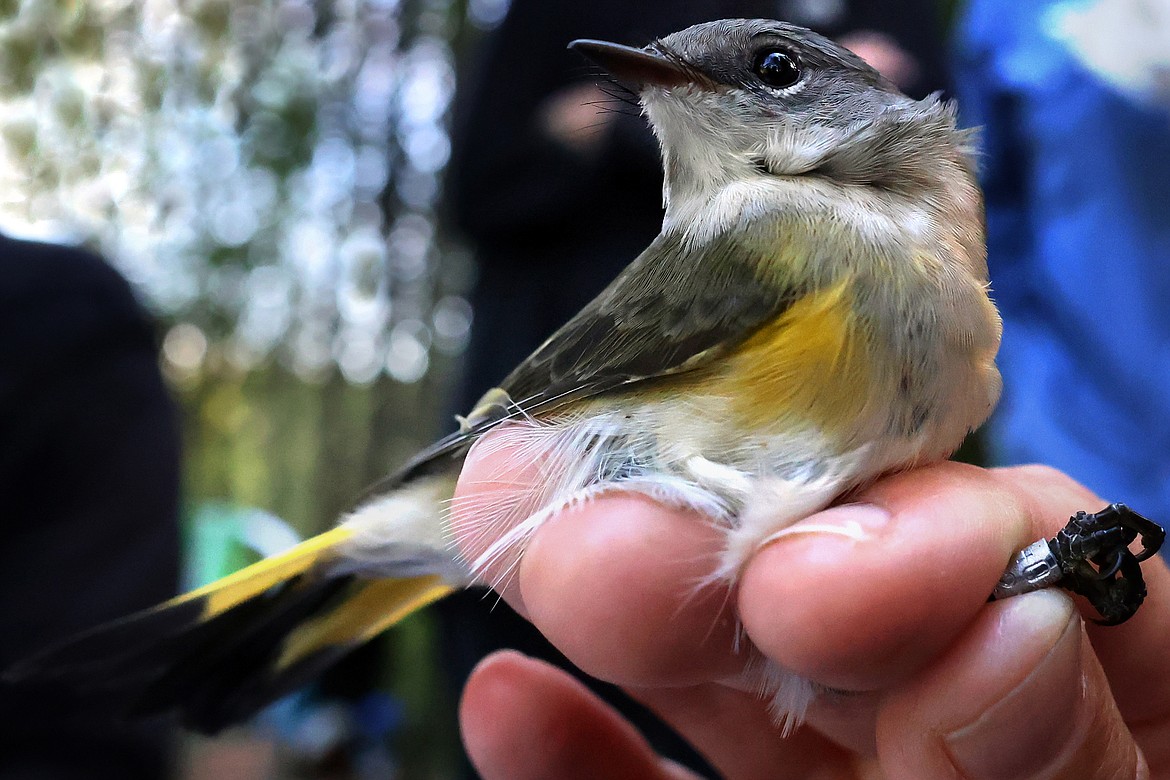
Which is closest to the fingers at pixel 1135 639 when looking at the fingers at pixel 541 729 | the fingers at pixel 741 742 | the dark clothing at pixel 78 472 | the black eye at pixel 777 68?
the fingers at pixel 741 742

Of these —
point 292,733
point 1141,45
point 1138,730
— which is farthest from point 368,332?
point 1138,730

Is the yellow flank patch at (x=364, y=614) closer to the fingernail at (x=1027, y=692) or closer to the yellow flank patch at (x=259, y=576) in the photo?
the yellow flank patch at (x=259, y=576)

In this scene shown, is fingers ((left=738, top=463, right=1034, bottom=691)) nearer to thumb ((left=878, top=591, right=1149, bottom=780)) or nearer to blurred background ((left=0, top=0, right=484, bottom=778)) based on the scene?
thumb ((left=878, top=591, right=1149, bottom=780))

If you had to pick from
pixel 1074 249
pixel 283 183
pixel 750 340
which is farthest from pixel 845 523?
pixel 283 183

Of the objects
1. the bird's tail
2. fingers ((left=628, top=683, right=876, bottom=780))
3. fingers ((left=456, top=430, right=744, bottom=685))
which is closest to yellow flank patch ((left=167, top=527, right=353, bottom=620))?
the bird's tail

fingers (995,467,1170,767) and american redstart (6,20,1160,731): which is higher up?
american redstart (6,20,1160,731)

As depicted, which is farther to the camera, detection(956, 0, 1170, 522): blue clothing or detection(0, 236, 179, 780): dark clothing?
detection(0, 236, 179, 780): dark clothing
